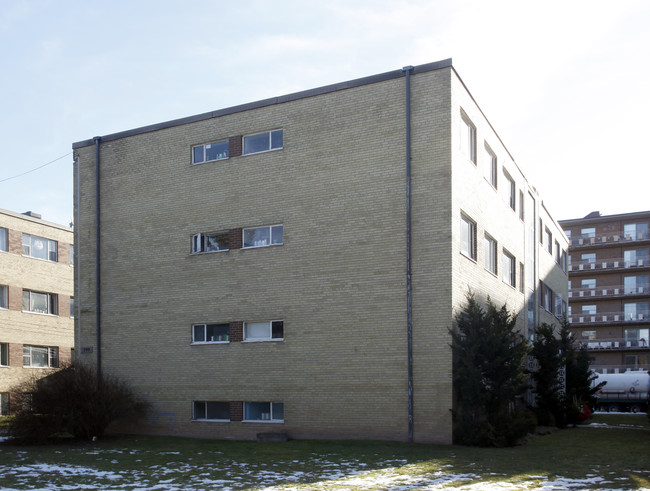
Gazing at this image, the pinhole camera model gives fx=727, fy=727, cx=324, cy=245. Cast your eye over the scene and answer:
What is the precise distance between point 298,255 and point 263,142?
4.06 meters

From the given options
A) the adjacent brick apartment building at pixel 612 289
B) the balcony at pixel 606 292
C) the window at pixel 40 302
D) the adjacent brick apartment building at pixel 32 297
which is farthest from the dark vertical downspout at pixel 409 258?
the balcony at pixel 606 292

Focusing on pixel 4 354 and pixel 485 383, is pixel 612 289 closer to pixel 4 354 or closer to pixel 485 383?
pixel 4 354

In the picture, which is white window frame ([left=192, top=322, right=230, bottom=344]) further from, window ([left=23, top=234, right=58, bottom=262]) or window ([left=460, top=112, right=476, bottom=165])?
window ([left=23, top=234, right=58, bottom=262])

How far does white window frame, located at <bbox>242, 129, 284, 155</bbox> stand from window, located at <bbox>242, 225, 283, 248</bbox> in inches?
99.0

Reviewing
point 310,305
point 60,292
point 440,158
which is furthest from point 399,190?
point 60,292

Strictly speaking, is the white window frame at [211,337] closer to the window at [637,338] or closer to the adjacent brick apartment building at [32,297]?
the adjacent brick apartment building at [32,297]

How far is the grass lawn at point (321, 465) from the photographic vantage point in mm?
12906

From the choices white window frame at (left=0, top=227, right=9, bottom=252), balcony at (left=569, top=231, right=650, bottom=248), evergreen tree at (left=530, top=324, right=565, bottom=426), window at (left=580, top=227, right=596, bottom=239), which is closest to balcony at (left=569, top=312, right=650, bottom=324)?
balcony at (left=569, top=231, right=650, bottom=248)

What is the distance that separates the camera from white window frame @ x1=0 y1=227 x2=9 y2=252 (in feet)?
129

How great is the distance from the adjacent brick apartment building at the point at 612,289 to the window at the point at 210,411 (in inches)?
2013

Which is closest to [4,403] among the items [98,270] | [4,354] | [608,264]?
[4,354]

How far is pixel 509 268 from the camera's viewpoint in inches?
1124

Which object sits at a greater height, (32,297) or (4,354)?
(32,297)

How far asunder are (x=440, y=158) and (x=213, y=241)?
Answer: 807 cm
